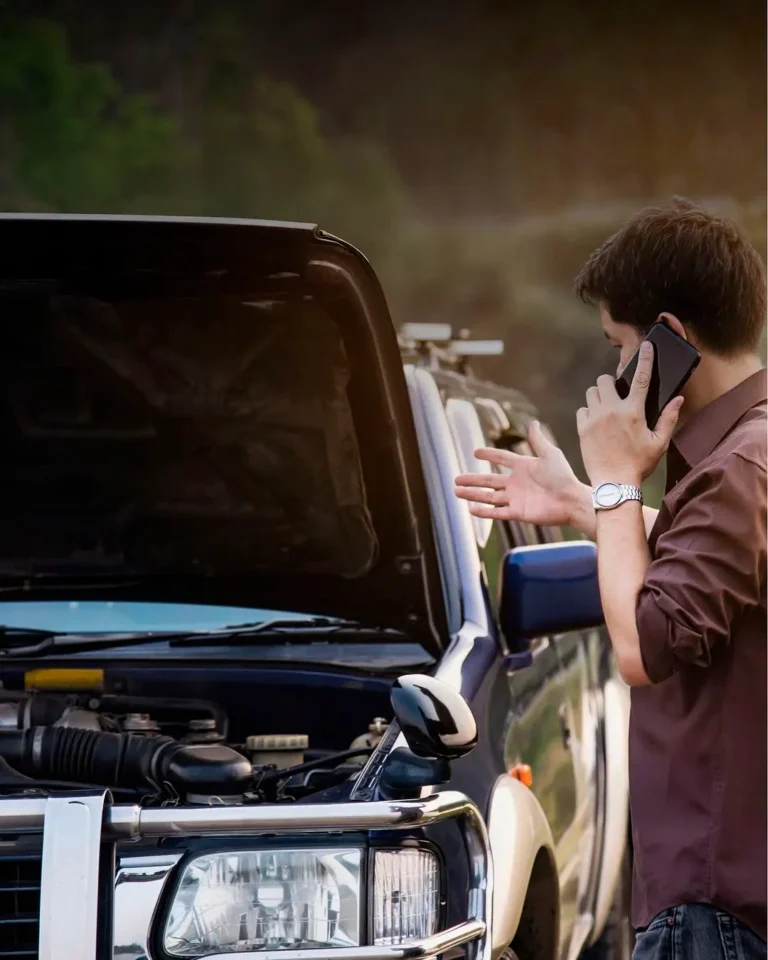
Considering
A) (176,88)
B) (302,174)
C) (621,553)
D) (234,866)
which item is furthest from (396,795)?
(302,174)

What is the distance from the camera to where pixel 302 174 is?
30.8ft

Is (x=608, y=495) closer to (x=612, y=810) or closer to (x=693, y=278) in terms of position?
(x=693, y=278)

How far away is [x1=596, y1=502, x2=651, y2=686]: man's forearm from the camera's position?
198 cm

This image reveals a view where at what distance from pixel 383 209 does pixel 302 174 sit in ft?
1.95

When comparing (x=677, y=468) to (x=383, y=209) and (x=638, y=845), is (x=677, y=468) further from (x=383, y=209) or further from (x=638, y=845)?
(x=383, y=209)

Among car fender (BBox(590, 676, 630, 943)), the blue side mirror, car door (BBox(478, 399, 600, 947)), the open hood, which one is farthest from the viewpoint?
car fender (BBox(590, 676, 630, 943))

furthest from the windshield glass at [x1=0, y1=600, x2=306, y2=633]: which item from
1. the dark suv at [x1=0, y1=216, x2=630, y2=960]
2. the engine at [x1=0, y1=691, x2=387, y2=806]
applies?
the engine at [x1=0, y1=691, x2=387, y2=806]

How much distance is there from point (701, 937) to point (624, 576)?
1.60ft

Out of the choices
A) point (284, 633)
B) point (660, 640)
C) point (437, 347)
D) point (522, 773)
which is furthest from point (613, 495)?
point (437, 347)

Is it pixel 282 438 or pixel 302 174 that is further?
pixel 302 174

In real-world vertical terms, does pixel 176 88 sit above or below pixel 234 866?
above

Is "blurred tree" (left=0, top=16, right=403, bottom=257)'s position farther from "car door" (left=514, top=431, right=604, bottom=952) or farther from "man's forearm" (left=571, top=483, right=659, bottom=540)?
"man's forearm" (left=571, top=483, right=659, bottom=540)

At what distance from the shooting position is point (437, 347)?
4.58 metres

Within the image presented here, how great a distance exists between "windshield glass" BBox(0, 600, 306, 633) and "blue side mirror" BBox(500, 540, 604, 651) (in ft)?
1.88
